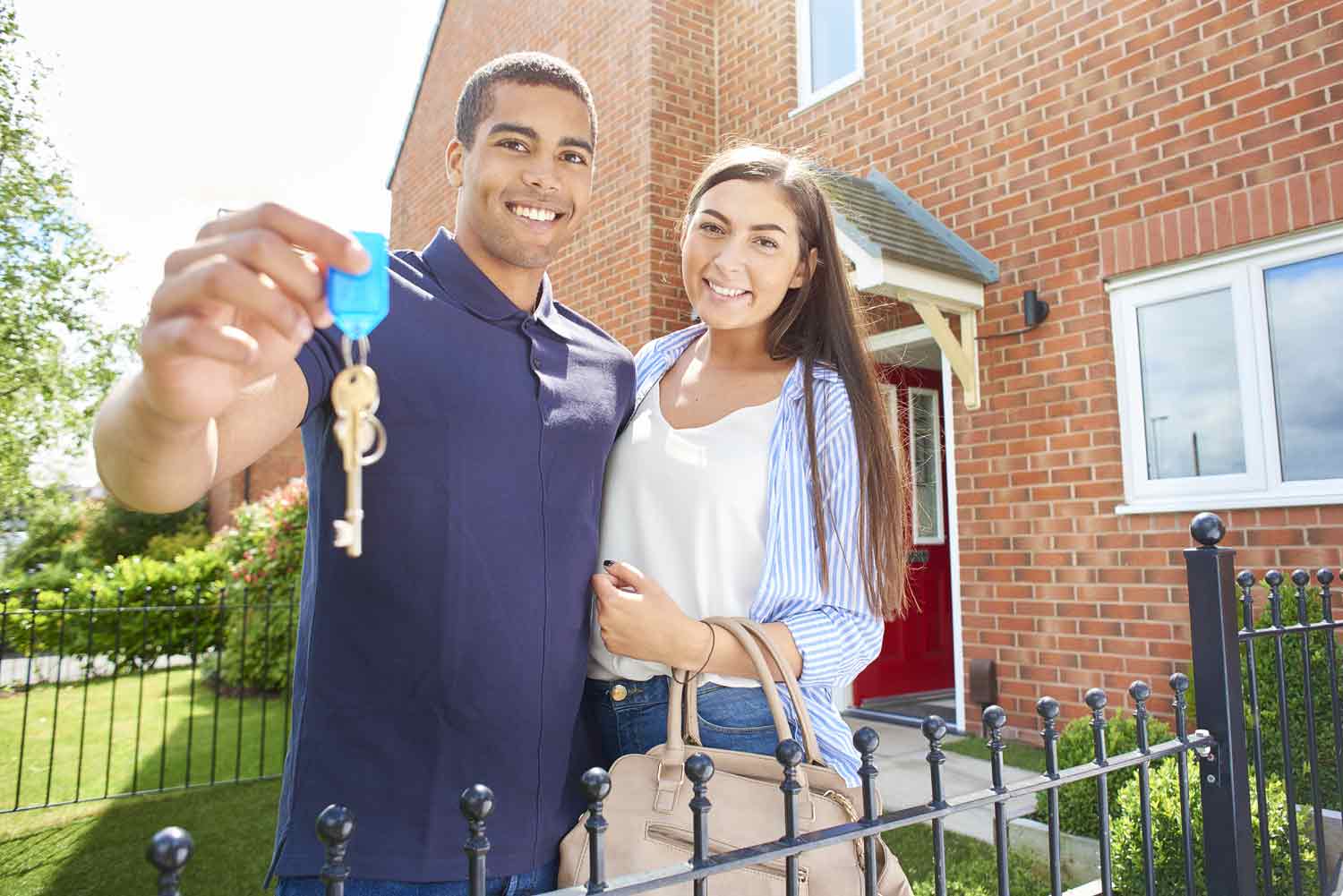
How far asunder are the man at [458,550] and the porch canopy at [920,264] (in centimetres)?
369

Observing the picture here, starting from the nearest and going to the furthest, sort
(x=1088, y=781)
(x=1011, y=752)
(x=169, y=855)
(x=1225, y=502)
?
(x=169, y=855) < (x=1088, y=781) < (x=1225, y=502) < (x=1011, y=752)

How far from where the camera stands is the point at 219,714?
796 cm

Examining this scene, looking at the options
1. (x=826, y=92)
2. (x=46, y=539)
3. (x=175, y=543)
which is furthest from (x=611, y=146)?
(x=46, y=539)

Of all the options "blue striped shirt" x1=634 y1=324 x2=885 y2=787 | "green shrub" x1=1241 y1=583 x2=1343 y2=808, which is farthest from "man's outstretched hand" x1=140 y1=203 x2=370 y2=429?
"green shrub" x1=1241 y1=583 x2=1343 y2=808

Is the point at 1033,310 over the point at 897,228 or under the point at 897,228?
under

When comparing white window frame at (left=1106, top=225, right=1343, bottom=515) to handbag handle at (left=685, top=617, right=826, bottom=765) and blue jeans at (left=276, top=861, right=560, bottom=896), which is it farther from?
blue jeans at (left=276, top=861, right=560, bottom=896)

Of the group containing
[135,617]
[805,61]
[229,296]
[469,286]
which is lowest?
[135,617]

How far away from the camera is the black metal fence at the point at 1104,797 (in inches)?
40.7

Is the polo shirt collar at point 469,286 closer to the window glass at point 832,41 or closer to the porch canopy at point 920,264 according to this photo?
the porch canopy at point 920,264

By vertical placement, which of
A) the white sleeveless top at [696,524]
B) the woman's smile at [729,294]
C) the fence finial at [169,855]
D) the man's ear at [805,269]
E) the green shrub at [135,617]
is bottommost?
the green shrub at [135,617]

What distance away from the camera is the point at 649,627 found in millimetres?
1357

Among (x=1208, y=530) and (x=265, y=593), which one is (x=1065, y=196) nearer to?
(x=1208, y=530)

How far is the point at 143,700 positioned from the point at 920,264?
8.99 m

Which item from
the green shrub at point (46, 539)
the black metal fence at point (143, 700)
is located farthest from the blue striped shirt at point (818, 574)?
the green shrub at point (46, 539)
